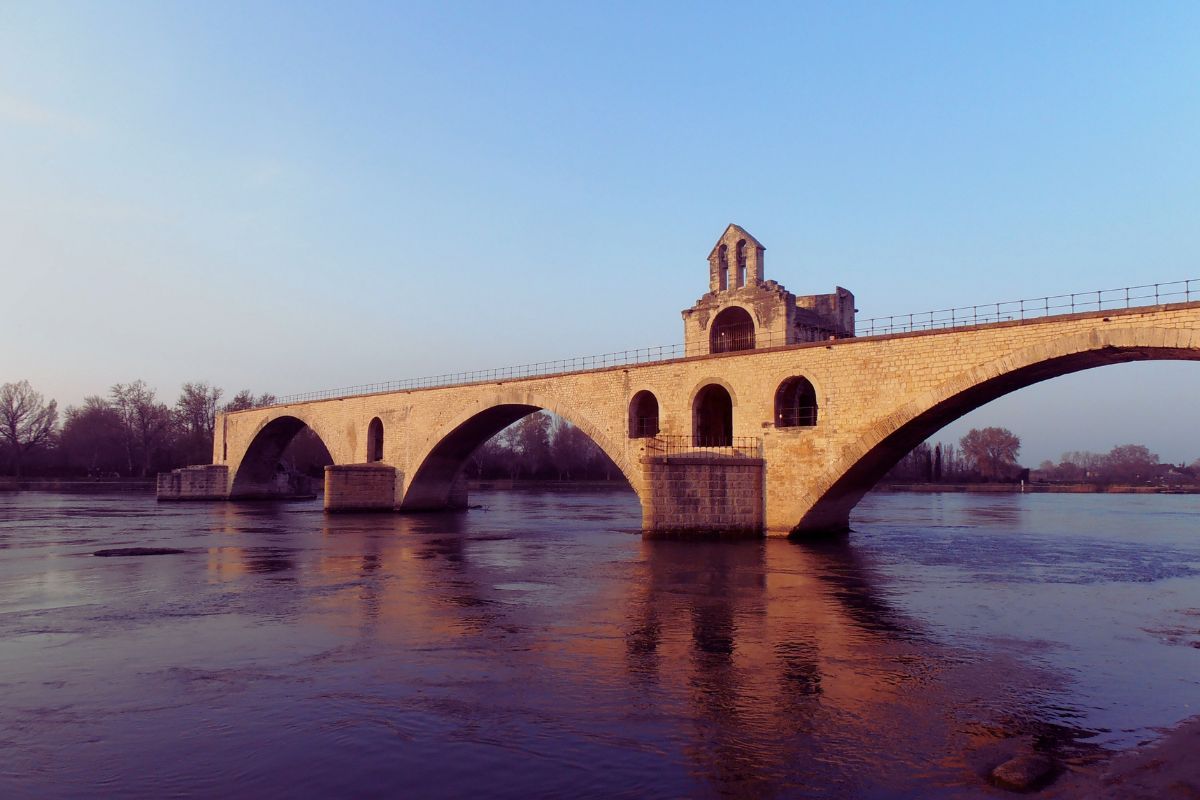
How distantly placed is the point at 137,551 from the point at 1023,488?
93845 millimetres

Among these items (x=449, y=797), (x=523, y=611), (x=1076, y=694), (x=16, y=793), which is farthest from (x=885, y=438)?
(x=16, y=793)

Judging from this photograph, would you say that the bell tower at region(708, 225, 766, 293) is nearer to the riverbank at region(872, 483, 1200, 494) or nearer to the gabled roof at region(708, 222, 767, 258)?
the gabled roof at region(708, 222, 767, 258)

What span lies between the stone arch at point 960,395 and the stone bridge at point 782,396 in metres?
0.04

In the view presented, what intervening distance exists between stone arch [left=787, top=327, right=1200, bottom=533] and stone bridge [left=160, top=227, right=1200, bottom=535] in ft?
0.15

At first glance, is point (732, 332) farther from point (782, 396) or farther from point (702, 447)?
point (702, 447)

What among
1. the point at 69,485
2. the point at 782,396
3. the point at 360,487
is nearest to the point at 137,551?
the point at 782,396

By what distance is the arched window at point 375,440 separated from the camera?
48750mm

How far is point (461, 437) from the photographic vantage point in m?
43.9

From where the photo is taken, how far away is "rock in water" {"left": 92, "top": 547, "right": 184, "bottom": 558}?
919 inches

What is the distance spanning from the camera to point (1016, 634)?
40.3 feet

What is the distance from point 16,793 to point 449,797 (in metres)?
3.24

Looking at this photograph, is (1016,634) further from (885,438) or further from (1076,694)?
(885,438)

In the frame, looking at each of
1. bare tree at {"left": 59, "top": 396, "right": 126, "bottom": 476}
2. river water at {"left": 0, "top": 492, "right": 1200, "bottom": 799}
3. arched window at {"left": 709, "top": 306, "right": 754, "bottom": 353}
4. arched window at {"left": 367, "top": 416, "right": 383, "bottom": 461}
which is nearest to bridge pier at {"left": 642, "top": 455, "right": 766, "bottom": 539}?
river water at {"left": 0, "top": 492, "right": 1200, "bottom": 799}

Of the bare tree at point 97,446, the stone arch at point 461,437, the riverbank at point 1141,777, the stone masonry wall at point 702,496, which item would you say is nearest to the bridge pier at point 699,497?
the stone masonry wall at point 702,496
